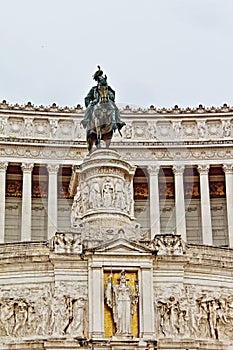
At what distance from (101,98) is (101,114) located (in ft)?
3.41

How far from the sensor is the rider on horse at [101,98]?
128ft

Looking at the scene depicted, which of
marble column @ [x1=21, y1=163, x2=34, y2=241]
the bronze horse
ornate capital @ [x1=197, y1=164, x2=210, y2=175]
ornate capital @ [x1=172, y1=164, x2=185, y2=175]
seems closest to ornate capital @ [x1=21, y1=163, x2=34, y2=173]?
marble column @ [x1=21, y1=163, x2=34, y2=241]

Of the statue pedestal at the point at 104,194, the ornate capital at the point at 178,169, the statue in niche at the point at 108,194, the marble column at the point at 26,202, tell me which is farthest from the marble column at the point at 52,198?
the statue in niche at the point at 108,194

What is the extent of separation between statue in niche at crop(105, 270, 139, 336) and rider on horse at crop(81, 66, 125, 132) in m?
11.2

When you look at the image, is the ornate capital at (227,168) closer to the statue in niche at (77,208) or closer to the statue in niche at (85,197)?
the statue in niche at (77,208)

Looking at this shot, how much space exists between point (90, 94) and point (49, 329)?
1442 centimetres

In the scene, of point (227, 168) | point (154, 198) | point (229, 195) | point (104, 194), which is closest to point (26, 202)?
point (154, 198)

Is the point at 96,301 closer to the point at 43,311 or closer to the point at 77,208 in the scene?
the point at 43,311

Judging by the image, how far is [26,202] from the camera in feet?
201

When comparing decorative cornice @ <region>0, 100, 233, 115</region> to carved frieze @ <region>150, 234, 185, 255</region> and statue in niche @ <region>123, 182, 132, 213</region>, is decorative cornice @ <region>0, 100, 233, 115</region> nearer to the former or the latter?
statue in niche @ <region>123, 182, 132, 213</region>

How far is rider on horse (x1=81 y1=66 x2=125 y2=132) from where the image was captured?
38875mm

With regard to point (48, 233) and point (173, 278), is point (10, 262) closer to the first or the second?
point (173, 278)

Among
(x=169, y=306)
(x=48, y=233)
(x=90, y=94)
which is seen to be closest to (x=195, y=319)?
(x=169, y=306)

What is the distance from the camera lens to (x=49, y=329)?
29.4 meters
